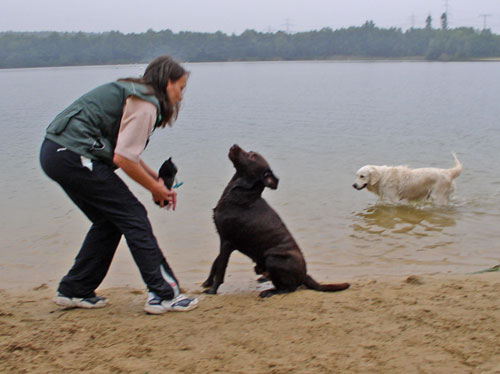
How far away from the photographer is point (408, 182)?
9695mm

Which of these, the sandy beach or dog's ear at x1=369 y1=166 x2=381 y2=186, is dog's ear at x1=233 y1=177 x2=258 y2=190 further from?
dog's ear at x1=369 y1=166 x2=381 y2=186

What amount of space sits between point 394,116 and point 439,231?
16.4 meters

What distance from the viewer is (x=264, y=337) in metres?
3.48

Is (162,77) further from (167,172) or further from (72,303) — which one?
(72,303)

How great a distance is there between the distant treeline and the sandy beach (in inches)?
2515

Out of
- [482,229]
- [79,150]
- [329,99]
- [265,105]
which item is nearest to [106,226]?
[79,150]

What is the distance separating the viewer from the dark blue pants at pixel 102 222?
3.67 m

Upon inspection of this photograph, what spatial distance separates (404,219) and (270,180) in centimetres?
470

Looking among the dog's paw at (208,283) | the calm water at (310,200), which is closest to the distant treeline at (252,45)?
the calm water at (310,200)

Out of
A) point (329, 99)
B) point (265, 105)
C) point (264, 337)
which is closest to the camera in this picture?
point (264, 337)

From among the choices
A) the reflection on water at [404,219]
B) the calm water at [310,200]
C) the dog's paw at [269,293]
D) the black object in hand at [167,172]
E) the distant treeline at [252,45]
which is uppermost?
the distant treeline at [252,45]

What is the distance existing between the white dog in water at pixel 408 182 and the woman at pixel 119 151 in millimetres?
6381

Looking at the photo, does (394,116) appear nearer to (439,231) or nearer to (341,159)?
(341,159)

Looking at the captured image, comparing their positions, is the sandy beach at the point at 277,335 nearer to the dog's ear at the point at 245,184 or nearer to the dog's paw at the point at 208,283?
the dog's paw at the point at 208,283
